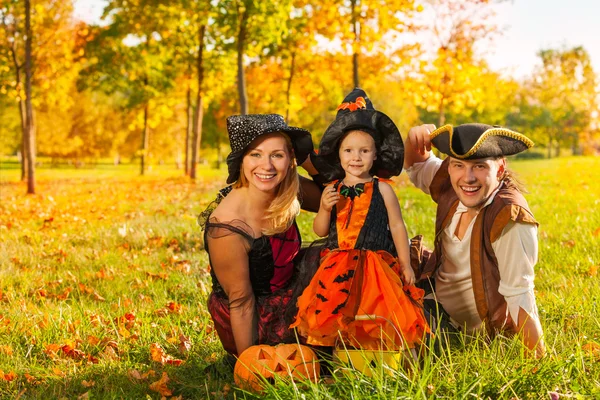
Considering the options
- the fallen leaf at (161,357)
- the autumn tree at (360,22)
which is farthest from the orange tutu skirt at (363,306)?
the autumn tree at (360,22)

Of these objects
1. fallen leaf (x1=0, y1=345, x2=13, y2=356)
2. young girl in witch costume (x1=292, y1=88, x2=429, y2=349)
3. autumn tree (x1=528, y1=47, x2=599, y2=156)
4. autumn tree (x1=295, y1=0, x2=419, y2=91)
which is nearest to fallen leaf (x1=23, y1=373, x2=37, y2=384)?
fallen leaf (x1=0, y1=345, x2=13, y2=356)

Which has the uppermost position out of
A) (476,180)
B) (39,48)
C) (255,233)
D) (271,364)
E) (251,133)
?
(39,48)

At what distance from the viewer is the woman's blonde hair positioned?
155 inches

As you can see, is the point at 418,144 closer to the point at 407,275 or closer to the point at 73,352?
the point at 407,275

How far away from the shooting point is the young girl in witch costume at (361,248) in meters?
3.43

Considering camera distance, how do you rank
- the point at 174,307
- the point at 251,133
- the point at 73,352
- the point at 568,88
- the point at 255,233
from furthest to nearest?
the point at 568,88
the point at 174,307
the point at 73,352
the point at 255,233
the point at 251,133

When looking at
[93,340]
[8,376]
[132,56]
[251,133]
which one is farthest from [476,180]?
→ [132,56]

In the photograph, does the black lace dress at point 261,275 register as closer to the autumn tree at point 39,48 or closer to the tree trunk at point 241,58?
the tree trunk at point 241,58

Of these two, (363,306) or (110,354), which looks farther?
(110,354)

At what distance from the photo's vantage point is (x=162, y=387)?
3686mm

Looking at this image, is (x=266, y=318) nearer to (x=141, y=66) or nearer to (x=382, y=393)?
(x=382, y=393)

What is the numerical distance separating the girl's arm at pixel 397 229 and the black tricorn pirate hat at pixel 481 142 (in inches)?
19.3

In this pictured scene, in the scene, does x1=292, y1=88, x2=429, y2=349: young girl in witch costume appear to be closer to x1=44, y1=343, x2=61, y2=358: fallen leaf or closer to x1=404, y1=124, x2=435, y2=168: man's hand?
x1=404, y1=124, x2=435, y2=168: man's hand

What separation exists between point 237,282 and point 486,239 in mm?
1626
